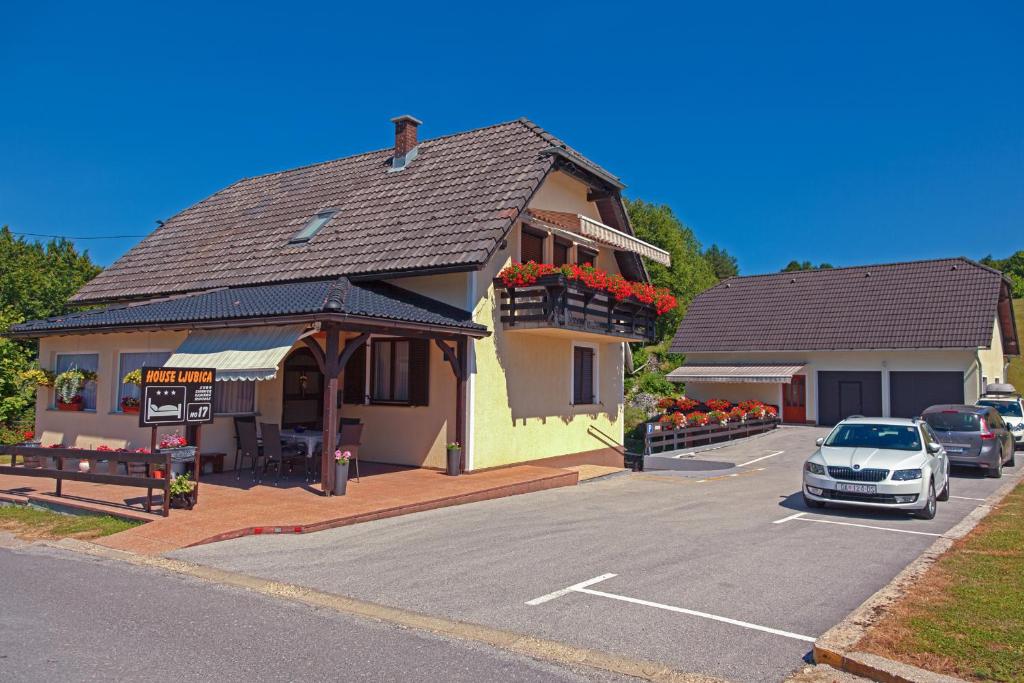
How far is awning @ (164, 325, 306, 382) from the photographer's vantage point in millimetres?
11953

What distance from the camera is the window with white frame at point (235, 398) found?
48.5 feet

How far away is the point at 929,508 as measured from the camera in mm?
11688

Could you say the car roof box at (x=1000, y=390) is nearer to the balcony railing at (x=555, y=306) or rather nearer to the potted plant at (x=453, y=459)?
the balcony railing at (x=555, y=306)

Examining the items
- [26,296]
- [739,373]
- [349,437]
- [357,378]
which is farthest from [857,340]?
[26,296]

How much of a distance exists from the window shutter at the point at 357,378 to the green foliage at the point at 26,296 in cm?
664

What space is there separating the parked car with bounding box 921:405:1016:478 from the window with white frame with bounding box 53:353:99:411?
1894 cm

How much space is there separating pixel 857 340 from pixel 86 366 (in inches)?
1108

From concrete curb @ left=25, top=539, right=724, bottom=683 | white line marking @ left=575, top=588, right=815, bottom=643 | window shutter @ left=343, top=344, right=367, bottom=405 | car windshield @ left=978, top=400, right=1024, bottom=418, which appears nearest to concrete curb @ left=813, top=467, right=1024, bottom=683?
white line marking @ left=575, top=588, right=815, bottom=643

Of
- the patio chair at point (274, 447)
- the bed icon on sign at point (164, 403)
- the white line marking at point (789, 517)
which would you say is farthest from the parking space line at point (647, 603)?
the patio chair at point (274, 447)

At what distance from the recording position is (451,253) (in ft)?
48.3

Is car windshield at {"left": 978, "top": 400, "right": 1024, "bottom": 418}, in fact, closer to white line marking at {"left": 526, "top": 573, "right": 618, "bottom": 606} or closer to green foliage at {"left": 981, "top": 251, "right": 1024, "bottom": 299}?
white line marking at {"left": 526, "top": 573, "right": 618, "bottom": 606}

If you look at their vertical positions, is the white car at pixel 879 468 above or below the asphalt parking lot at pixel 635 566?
above

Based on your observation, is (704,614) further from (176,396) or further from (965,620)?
(176,396)

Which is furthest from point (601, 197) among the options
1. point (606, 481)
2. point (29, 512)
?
point (29, 512)
